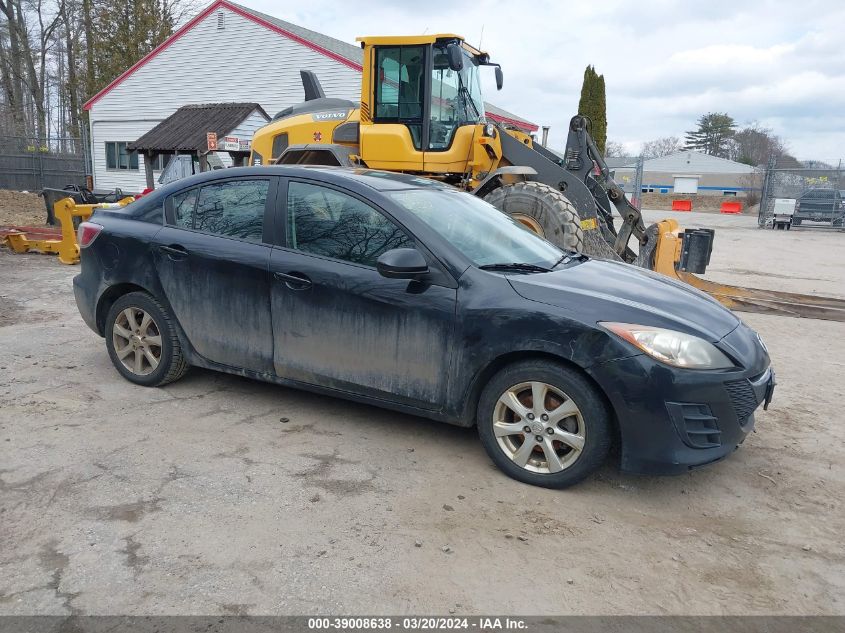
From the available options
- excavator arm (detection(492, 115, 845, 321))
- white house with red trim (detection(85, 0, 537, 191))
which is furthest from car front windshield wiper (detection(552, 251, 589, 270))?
white house with red trim (detection(85, 0, 537, 191))

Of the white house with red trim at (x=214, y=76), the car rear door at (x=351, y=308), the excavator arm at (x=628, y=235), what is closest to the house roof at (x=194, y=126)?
the white house with red trim at (x=214, y=76)

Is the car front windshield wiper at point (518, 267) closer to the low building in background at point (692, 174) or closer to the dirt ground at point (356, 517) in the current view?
the dirt ground at point (356, 517)

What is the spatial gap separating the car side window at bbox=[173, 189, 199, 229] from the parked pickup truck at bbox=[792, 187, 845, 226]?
2800 centimetres

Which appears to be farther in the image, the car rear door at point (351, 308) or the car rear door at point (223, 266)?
the car rear door at point (223, 266)

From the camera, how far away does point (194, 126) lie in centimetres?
2320

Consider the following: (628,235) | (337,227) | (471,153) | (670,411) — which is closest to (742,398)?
(670,411)

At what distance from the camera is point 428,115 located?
8945 mm

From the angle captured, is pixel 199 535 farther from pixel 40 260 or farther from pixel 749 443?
pixel 40 260

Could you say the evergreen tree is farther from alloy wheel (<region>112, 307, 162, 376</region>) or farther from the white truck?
alloy wheel (<region>112, 307, 162, 376</region>)

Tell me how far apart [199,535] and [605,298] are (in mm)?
2315

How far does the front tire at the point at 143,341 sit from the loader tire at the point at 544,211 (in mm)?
4066

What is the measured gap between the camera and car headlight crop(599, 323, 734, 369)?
10.7 feet

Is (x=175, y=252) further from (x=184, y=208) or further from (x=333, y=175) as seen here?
(x=333, y=175)

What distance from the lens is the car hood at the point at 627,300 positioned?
11.1ft
